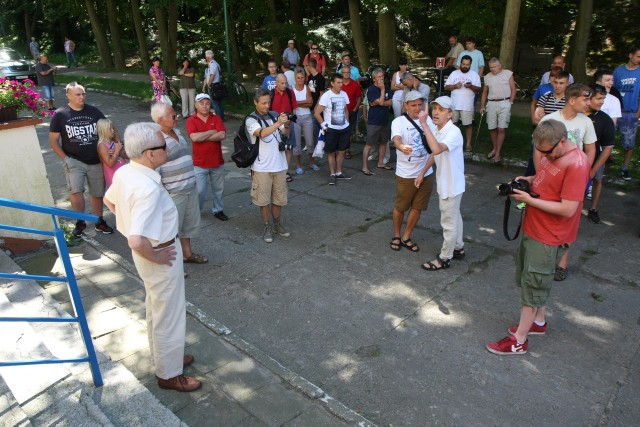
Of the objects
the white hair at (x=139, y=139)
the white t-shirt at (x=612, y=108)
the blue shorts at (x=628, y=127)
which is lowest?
the blue shorts at (x=628, y=127)

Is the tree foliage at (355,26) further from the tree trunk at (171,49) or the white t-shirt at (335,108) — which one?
the white t-shirt at (335,108)

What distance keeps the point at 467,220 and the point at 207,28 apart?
15.2 m

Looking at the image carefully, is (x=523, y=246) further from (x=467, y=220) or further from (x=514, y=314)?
(x=467, y=220)

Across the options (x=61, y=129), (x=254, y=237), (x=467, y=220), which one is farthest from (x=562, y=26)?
(x=61, y=129)

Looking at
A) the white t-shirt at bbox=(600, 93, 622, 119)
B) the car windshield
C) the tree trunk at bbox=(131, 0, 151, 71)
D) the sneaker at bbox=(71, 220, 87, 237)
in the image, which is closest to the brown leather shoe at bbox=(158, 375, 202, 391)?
the sneaker at bbox=(71, 220, 87, 237)

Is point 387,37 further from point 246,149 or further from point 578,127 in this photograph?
point 578,127

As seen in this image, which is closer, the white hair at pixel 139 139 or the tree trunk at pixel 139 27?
the white hair at pixel 139 139

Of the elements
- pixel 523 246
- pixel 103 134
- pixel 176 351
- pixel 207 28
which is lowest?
pixel 176 351

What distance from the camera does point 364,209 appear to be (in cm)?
723

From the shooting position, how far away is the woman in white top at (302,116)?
332 inches

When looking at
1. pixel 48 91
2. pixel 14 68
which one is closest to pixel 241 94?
pixel 48 91

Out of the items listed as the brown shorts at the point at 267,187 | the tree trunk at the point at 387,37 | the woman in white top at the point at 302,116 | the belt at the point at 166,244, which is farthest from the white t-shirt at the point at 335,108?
the tree trunk at the point at 387,37

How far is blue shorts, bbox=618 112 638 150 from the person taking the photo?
24.1 feet

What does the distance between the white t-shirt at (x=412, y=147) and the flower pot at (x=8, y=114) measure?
4205 millimetres
